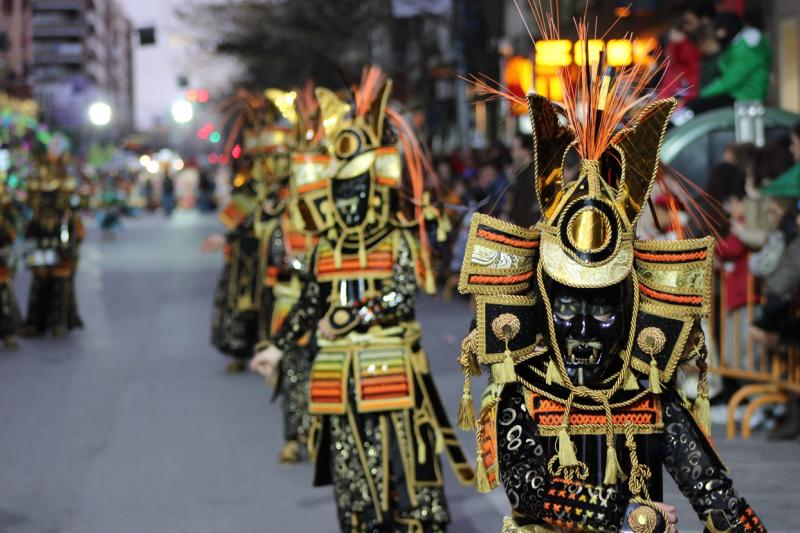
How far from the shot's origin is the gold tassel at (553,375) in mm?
4219

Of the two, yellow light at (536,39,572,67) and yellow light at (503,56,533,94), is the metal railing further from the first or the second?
yellow light at (503,56,533,94)

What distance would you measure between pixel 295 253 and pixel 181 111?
1235 inches

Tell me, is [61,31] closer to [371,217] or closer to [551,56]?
[371,217]

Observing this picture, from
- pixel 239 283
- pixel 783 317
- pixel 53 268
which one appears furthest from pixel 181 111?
pixel 783 317

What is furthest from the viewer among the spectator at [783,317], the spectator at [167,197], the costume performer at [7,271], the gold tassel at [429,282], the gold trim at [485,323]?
the spectator at [167,197]

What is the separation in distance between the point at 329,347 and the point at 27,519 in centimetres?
256

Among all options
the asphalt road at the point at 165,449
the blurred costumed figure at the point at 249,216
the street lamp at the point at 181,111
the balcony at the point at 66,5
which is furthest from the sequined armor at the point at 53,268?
the balcony at the point at 66,5

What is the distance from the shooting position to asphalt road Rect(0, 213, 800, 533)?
7852mm

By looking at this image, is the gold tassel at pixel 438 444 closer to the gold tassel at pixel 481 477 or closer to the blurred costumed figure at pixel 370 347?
the blurred costumed figure at pixel 370 347

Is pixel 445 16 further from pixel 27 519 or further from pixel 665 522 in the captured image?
pixel 665 522

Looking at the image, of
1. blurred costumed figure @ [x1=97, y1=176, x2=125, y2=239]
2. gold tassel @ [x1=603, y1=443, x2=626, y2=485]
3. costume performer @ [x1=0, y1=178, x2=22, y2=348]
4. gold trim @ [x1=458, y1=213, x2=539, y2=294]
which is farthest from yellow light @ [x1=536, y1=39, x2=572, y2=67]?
blurred costumed figure @ [x1=97, y1=176, x2=125, y2=239]

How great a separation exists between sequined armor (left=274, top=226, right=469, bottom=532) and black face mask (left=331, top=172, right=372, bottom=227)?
103 mm

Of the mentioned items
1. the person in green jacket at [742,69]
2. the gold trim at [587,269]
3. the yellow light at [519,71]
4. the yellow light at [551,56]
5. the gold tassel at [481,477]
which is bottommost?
the gold tassel at [481,477]

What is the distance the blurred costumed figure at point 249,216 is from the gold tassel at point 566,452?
6.01m
